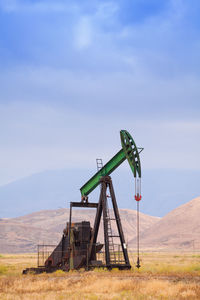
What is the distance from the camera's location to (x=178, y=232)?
94.5 metres

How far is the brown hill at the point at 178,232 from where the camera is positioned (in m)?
87.7

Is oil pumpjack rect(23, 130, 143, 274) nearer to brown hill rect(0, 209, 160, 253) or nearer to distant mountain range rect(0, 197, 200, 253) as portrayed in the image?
brown hill rect(0, 209, 160, 253)

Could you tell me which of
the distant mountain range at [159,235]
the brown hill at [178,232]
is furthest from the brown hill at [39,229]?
the brown hill at [178,232]

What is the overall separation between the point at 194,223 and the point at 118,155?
258 feet

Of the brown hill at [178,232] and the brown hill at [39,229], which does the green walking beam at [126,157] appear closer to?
the brown hill at [39,229]

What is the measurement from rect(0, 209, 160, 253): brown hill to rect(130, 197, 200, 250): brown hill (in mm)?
7368

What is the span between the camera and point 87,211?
15675 cm

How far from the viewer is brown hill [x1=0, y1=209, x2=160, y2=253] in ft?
314

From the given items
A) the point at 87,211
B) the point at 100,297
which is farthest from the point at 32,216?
the point at 100,297

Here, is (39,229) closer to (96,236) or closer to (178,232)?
(178,232)

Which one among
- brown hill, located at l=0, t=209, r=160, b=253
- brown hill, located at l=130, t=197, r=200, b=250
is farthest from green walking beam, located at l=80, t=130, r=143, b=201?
brown hill, located at l=130, t=197, r=200, b=250

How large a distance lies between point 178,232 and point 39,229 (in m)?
37.2

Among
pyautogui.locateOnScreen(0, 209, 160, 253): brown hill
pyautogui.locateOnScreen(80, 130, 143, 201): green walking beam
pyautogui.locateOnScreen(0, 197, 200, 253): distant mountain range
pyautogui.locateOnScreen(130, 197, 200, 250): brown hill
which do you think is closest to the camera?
pyautogui.locateOnScreen(80, 130, 143, 201): green walking beam

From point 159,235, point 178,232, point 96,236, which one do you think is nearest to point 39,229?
point 159,235
